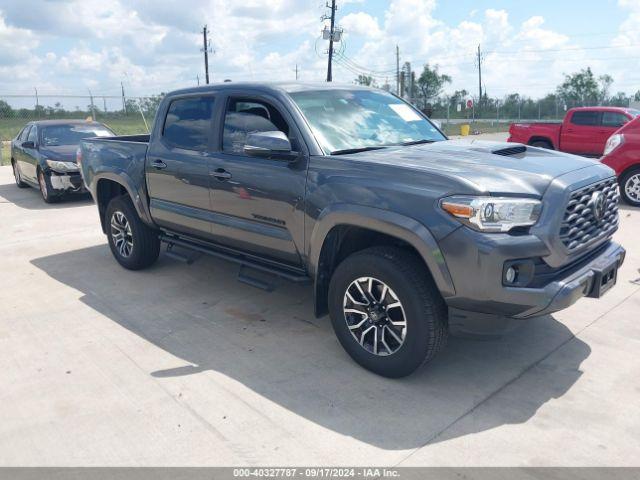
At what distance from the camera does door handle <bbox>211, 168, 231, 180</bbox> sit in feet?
14.9

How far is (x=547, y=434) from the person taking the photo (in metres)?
3.03

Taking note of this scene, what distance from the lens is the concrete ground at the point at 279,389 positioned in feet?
9.70

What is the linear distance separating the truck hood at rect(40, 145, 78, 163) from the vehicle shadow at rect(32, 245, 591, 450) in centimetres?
550

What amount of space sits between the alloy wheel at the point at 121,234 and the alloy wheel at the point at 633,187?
783cm

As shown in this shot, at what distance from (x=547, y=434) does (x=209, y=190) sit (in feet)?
10.3

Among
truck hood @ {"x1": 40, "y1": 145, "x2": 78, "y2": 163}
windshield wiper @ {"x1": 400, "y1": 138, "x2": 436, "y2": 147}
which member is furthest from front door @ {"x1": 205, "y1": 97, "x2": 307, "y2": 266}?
truck hood @ {"x1": 40, "y1": 145, "x2": 78, "y2": 163}

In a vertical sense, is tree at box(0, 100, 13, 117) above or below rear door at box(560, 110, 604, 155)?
above

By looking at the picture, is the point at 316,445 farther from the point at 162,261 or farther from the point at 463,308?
the point at 162,261

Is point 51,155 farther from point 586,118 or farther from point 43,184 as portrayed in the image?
point 586,118

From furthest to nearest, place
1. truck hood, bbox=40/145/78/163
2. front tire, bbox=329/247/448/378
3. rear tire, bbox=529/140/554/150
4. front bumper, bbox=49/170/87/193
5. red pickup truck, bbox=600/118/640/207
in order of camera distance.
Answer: rear tire, bbox=529/140/554/150, truck hood, bbox=40/145/78/163, front bumper, bbox=49/170/87/193, red pickup truck, bbox=600/118/640/207, front tire, bbox=329/247/448/378

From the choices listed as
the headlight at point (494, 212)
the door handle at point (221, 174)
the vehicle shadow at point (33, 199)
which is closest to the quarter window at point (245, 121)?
the door handle at point (221, 174)

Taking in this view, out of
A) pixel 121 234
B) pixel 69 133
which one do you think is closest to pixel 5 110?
pixel 69 133

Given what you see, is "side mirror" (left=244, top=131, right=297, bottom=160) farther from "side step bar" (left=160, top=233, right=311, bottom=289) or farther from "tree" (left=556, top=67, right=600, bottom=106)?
"tree" (left=556, top=67, right=600, bottom=106)

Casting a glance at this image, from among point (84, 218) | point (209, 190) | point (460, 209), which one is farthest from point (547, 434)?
point (84, 218)
